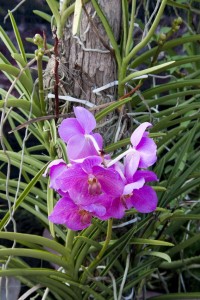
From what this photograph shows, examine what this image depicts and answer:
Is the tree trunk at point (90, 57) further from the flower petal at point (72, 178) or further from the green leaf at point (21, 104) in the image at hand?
the flower petal at point (72, 178)

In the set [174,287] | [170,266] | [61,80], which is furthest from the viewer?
[174,287]

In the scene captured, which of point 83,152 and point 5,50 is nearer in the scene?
point 83,152

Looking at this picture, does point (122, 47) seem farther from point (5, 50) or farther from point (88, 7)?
point (5, 50)

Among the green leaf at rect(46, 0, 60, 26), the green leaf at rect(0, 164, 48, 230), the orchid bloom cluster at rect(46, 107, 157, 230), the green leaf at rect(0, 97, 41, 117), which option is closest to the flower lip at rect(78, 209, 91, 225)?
the orchid bloom cluster at rect(46, 107, 157, 230)

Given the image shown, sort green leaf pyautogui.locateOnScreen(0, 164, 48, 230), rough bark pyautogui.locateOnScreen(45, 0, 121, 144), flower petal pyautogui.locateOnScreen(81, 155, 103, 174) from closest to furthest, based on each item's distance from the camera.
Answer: flower petal pyautogui.locateOnScreen(81, 155, 103, 174) < green leaf pyautogui.locateOnScreen(0, 164, 48, 230) < rough bark pyautogui.locateOnScreen(45, 0, 121, 144)

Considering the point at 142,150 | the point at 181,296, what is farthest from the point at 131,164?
the point at 181,296

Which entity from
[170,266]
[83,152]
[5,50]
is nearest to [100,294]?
[170,266]

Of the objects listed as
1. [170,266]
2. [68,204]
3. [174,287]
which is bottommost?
[174,287]

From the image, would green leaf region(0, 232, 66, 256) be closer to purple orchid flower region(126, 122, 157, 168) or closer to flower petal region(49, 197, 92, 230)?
flower petal region(49, 197, 92, 230)
